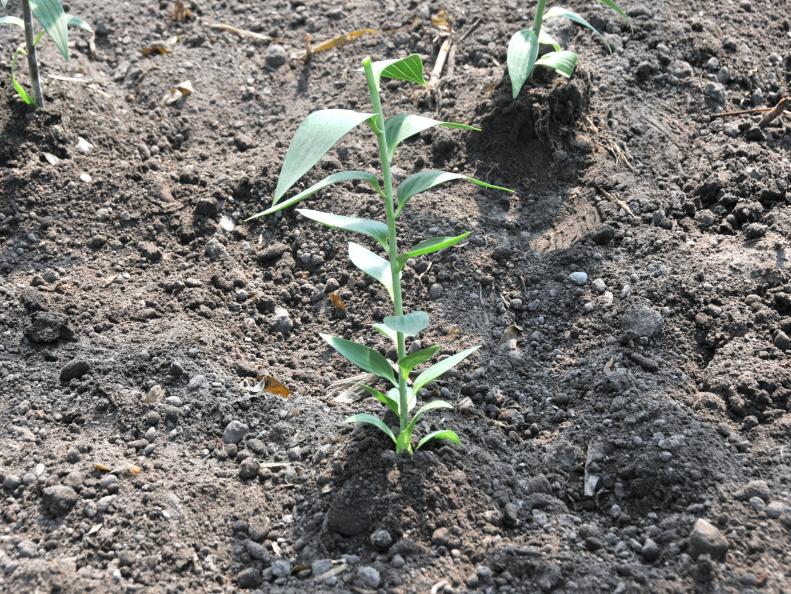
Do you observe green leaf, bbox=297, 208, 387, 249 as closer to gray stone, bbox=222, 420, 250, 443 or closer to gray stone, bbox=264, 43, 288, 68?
gray stone, bbox=222, 420, 250, 443

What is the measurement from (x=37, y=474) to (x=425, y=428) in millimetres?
1089

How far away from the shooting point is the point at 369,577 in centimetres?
218

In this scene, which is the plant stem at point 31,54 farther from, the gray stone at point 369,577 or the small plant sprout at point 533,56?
the gray stone at point 369,577

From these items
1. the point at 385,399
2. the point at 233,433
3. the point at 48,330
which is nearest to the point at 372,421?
the point at 385,399

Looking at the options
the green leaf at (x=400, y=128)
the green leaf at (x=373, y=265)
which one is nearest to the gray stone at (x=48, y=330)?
the green leaf at (x=373, y=265)

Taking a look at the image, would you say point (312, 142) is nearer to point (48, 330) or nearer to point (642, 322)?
point (642, 322)

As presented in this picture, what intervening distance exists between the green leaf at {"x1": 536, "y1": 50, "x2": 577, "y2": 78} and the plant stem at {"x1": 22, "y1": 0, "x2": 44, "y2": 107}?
191cm

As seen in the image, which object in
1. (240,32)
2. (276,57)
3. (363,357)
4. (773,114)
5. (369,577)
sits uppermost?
(240,32)

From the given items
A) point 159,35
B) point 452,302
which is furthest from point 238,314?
point 159,35

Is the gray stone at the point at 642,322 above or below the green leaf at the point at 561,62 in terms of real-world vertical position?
below

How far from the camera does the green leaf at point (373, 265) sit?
7.34ft

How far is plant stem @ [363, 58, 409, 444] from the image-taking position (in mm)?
2029

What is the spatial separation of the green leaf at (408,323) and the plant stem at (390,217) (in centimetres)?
8

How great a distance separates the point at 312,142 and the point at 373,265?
1.53ft
